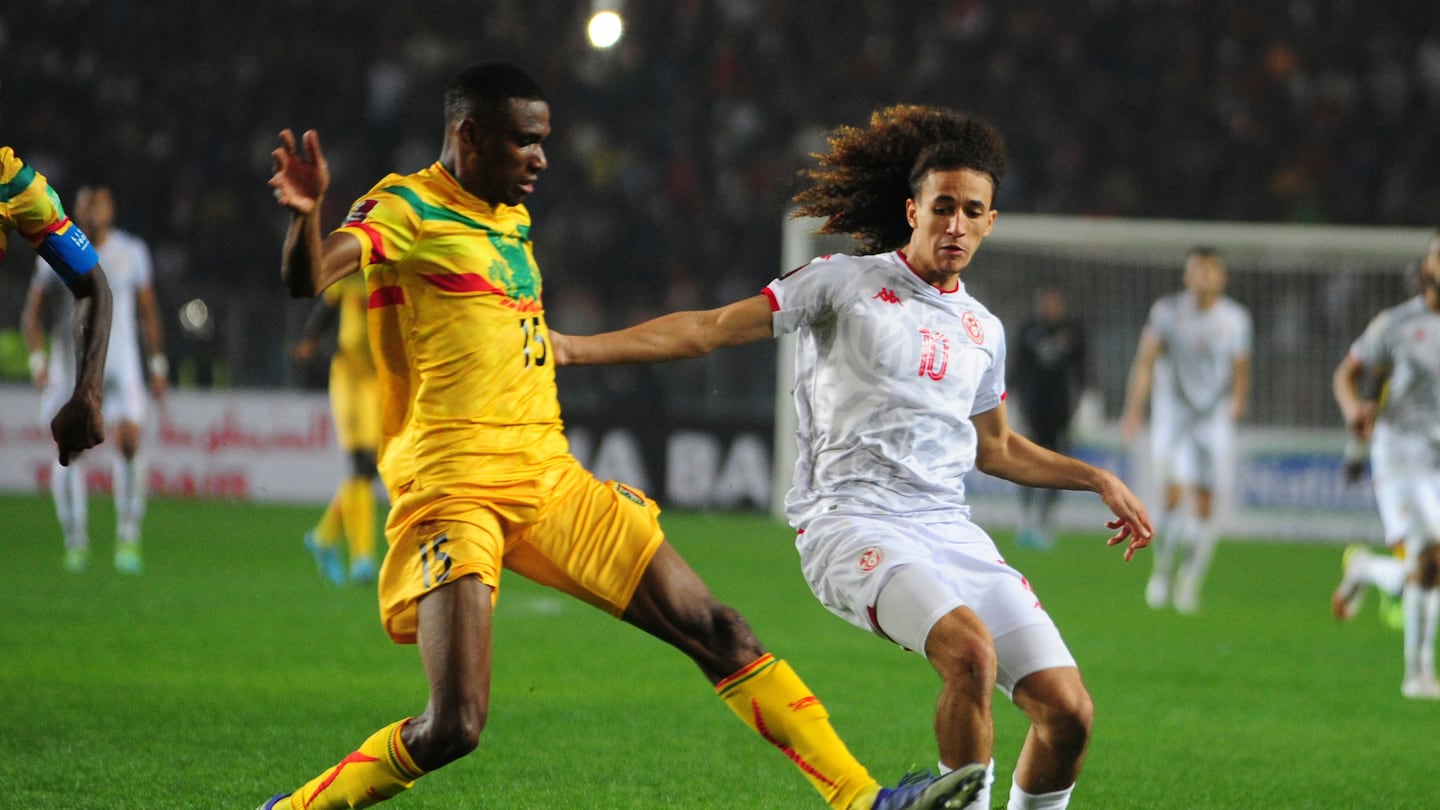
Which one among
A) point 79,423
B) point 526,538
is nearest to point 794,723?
point 526,538

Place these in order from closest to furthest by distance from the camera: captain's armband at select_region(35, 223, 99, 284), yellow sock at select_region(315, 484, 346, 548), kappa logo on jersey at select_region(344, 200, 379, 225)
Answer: kappa logo on jersey at select_region(344, 200, 379, 225) < captain's armband at select_region(35, 223, 99, 284) < yellow sock at select_region(315, 484, 346, 548)

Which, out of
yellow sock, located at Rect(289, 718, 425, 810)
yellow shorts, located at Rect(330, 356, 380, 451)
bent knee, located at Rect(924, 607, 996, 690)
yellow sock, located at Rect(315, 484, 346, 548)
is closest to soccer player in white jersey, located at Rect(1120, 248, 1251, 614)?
yellow shorts, located at Rect(330, 356, 380, 451)

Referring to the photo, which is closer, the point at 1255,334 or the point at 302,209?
the point at 302,209

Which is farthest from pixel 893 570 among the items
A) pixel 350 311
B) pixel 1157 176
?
pixel 1157 176

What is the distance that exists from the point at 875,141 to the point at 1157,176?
61.2ft

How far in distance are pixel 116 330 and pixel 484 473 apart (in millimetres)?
8243

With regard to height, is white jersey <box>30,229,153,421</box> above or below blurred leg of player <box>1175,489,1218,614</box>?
above

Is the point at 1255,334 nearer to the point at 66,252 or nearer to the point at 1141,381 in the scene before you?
the point at 1141,381

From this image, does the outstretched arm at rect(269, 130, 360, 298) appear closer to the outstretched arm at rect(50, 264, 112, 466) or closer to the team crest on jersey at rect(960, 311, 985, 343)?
the outstretched arm at rect(50, 264, 112, 466)

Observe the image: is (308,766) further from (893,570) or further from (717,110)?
(717,110)

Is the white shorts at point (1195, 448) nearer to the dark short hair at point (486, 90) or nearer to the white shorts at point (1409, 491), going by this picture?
the white shorts at point (1409, 491)

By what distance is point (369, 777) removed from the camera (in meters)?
4.68

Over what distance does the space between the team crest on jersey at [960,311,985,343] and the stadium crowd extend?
654 inches

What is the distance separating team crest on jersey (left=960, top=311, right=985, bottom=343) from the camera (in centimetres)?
504
